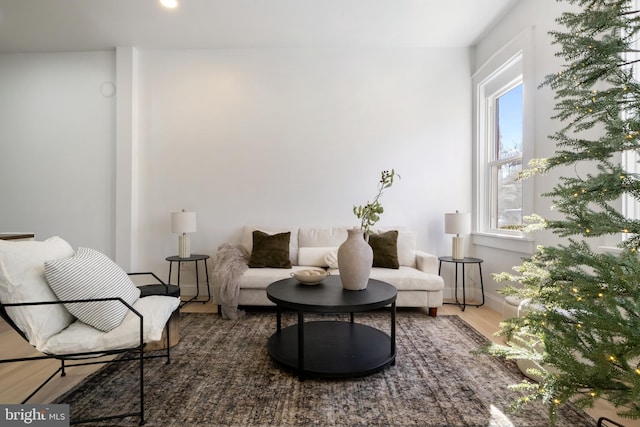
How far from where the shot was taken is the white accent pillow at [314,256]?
11.9ft

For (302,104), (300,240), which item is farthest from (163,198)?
(302,104)

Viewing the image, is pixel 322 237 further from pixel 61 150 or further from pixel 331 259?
pixel 61 150

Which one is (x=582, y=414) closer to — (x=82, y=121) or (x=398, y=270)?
(x=398, y=270)

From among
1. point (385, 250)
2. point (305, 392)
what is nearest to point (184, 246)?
point (385, 250)

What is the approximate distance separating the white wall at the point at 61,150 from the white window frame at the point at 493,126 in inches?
184

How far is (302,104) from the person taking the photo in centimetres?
412

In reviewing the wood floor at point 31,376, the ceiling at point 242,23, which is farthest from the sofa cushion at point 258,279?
the ceiling at point 242,23

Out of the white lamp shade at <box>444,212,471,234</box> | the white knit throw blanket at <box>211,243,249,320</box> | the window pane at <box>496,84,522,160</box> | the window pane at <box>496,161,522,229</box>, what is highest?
the window pane at <box>496,84,522,160</box>

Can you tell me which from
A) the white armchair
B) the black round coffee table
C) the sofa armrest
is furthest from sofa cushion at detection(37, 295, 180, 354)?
the sofa armrest

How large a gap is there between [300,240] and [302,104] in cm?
175

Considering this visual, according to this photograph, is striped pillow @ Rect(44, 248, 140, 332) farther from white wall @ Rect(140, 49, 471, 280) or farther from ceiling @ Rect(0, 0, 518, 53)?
ceiling @ Rect(0, 0, 518, 53)

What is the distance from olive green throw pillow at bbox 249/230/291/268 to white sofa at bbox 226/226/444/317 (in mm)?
86

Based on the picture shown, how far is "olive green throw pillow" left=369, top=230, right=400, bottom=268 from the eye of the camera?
11.4 ft

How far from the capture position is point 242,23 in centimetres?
355
